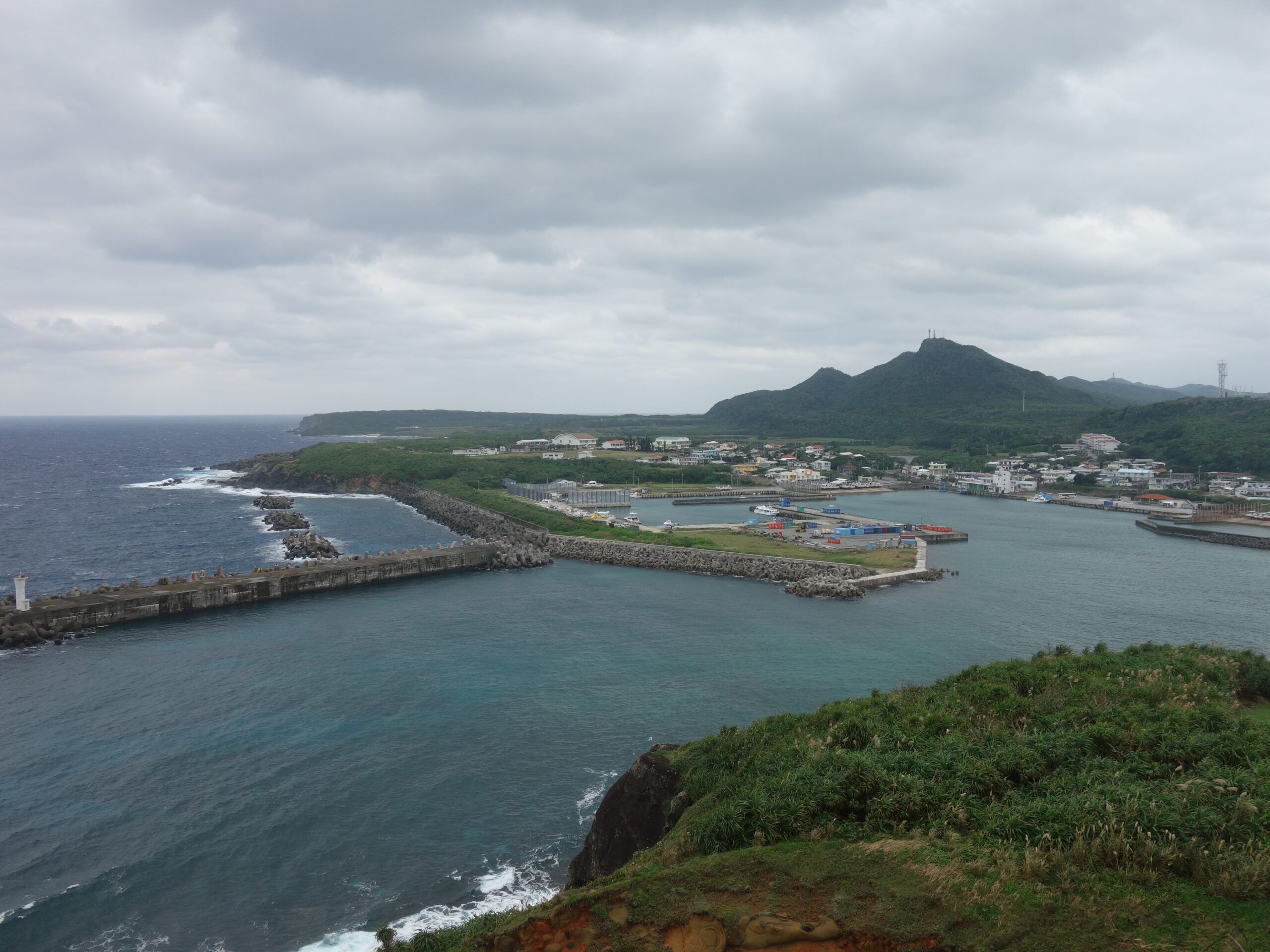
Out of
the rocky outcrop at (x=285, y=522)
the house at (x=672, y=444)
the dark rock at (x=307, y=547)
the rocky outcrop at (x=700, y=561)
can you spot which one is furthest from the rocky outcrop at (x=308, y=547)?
the house at (x=672, y=444)

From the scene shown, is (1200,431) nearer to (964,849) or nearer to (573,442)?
(573,442)

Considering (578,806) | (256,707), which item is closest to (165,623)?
(256,707)

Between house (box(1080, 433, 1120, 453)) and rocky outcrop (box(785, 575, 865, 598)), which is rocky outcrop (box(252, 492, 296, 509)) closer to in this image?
rocky outcrop (box(785, 575, 865, 598))

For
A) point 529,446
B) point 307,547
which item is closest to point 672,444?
point 529,446

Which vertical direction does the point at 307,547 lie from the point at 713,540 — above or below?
above

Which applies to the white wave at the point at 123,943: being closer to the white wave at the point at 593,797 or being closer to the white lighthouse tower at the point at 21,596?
the white wave at the point at 593,797

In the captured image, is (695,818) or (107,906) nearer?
(695,818)

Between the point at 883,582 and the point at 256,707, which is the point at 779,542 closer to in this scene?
the point at 883,582
